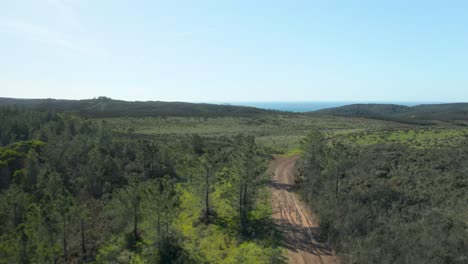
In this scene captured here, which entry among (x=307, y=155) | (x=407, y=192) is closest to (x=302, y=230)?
(x=407, y=192)

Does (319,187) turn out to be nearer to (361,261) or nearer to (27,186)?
(361,261)

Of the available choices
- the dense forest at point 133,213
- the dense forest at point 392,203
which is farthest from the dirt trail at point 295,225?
the dense forest at point 133,213

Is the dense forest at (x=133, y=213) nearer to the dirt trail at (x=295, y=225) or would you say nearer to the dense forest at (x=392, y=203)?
the dirt trail at (x=295, y=225)

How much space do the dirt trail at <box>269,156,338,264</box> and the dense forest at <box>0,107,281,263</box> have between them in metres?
1.39

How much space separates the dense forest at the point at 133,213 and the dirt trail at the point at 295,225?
139 cm

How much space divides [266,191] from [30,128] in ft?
228

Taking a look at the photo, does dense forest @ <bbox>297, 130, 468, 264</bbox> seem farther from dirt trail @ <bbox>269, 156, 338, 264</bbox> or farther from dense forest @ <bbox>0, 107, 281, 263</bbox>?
dense forest @ <bbox>0, 107, 281, 263</bbox>

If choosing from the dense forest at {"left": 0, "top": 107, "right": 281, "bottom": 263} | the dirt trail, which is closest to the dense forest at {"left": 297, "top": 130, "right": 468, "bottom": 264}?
the dirt trail

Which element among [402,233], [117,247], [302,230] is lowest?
[117,247]

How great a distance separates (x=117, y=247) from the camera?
33.2 meters

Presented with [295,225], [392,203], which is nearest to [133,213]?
[295,225]

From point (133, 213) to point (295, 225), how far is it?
55.7 feet

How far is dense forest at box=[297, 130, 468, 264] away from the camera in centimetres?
2412

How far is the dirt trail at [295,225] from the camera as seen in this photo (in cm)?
2714
